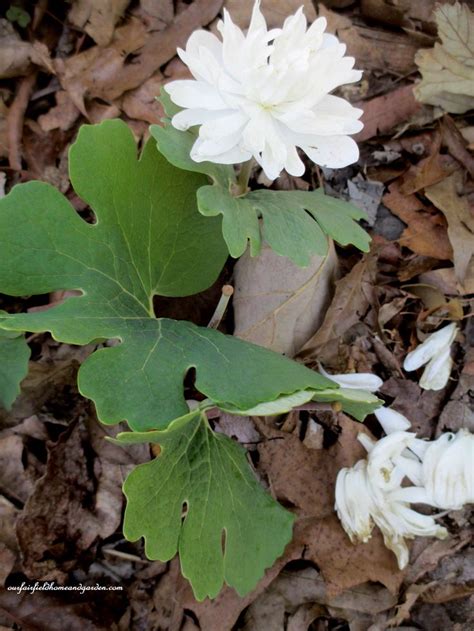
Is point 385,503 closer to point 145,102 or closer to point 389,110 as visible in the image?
point 389,110

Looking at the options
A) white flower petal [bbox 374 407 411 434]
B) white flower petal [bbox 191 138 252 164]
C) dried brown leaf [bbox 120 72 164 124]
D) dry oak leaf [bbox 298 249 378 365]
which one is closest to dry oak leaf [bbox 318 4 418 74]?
dried brown leaf [bbox 120 72 164 124]

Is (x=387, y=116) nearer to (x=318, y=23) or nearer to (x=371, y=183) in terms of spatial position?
(x=371, y=183)

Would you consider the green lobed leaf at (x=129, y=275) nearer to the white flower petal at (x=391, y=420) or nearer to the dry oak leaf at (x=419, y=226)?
the white flower petal at (x=391, y=420)

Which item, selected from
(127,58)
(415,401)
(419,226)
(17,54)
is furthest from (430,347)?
(17,54)

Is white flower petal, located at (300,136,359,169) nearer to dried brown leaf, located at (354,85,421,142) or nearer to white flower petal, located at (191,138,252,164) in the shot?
white flower petal, located at (191,138,252,164)

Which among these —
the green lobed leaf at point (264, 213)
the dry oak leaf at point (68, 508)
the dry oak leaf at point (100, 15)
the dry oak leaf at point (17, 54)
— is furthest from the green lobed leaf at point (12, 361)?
the dry oak leaf at point (100, 15)
